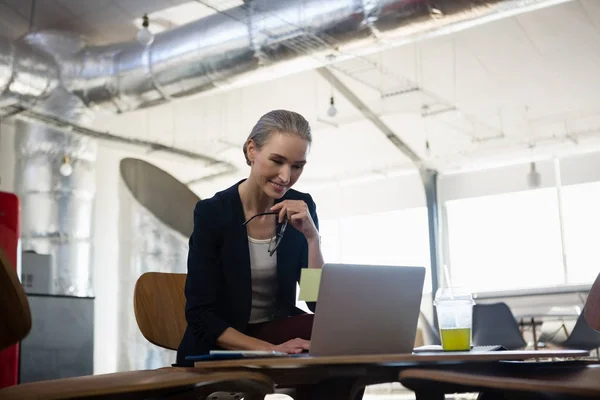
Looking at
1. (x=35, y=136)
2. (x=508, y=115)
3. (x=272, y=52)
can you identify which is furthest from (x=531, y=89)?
(x=35, y=136)

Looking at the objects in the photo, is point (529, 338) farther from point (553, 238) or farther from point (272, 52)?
point (272, 52)

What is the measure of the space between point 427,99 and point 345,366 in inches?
265

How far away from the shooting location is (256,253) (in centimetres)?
178

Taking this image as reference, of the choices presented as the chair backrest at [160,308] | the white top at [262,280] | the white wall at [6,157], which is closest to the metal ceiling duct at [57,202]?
the white wall at [6,157]

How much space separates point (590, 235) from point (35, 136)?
6403 mm

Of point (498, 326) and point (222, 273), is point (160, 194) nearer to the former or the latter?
point (498, 326)

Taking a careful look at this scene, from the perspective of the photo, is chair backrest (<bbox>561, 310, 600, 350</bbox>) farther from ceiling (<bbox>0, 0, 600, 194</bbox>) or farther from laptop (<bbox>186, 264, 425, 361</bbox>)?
laptop (<bbox>186, 264, 425, 361</bbox>)

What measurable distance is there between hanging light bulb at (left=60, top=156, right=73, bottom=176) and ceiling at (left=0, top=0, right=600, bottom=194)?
4.29 ft

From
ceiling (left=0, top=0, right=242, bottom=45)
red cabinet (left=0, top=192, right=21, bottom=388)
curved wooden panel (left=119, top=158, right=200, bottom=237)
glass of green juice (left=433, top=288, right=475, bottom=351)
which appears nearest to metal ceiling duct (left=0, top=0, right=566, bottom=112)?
ceiling (left=0, top=0, right=242, bottom=45)

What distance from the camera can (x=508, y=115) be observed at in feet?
26.7

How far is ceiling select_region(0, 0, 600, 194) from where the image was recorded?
6.55m

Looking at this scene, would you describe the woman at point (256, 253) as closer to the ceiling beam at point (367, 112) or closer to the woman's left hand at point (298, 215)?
the woman's left hand at point (298, 215)

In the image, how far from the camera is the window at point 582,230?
28.8ft

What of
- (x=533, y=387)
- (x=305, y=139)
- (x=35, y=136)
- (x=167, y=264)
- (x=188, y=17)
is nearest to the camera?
(x=533, y=387)
